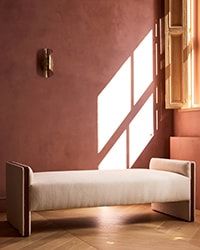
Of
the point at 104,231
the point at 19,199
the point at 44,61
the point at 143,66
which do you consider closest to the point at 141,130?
the point at 143,66

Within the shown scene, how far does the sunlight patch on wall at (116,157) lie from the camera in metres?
4.77

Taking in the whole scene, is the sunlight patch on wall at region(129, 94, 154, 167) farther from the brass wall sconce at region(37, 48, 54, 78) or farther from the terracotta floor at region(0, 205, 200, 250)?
the brass wall sconce at region(37, 48, 54, 78)

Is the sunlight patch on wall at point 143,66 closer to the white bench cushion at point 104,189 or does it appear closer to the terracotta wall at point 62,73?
the terracotta wall at point 62,73

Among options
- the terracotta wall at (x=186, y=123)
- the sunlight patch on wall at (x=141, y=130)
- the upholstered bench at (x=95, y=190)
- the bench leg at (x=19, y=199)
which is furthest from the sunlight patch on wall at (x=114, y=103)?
the bench leg at (x=19, y=199)

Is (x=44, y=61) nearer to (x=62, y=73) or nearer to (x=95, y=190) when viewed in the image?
(x=62, y=73)

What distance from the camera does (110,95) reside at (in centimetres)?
481

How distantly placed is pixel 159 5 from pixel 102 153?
1.83 meters

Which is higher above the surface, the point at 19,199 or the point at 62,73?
the point at 62,73

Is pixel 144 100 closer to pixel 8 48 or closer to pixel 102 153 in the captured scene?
pixel 102 153

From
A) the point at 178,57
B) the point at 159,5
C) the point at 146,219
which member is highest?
the point at 159,5

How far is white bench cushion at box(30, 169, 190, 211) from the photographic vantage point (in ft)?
11.1

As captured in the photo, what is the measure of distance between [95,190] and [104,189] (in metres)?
0.08

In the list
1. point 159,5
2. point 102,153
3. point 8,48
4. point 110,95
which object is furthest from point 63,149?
point 159,5

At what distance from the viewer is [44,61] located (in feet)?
Answer: 14.8
